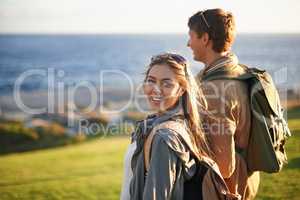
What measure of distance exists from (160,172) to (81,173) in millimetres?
3558

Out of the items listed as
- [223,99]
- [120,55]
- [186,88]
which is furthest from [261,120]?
[120,55]

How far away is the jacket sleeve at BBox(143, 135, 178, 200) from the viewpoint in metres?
1.53

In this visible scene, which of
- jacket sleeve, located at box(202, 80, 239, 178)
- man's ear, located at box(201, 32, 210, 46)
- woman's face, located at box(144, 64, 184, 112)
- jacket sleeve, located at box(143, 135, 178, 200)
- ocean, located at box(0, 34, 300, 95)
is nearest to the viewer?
jacket sleeve, located at box(143, 135, 178, 200)

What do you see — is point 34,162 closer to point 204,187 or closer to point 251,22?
point 251,22

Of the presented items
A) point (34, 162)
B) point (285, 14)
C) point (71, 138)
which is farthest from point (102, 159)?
point (285, 14)

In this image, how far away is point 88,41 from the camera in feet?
23.9

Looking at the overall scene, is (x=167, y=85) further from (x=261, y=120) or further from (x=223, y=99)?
(x=261, y=120)

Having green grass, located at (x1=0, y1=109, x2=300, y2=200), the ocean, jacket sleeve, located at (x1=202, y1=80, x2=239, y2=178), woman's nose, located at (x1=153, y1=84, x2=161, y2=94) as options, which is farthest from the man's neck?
the ocean

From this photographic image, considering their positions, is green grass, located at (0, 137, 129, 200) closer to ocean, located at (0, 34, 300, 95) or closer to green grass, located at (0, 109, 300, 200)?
green grass, located at (0, 109, 300, 200)

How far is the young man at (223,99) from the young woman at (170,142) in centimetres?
29

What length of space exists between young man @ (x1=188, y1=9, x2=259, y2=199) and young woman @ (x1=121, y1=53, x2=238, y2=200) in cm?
29

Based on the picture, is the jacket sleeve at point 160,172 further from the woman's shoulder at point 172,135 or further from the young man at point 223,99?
the young man at point 223,99

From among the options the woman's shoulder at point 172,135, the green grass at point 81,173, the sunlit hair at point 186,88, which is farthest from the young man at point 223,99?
the green grass at point 81,173

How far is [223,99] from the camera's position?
80.2 inches
